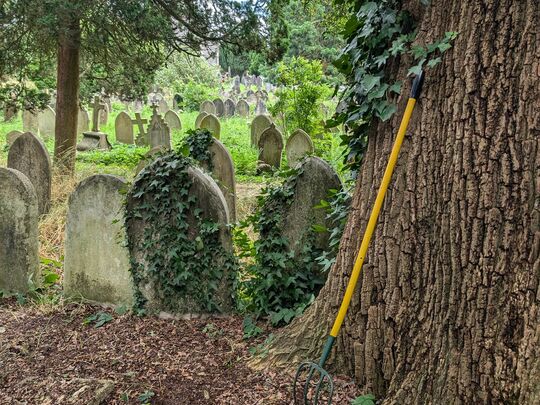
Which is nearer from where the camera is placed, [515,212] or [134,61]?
[515,212]

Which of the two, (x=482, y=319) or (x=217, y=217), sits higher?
(x=217, y=217)

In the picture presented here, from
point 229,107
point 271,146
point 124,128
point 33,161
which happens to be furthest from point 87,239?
point 229,107

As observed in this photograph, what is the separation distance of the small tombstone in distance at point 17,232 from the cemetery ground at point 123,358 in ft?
0.66

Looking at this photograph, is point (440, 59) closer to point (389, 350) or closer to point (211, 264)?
point (389, 350)

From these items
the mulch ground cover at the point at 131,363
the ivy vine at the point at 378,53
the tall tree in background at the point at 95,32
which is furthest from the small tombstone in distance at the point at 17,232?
the ivy vine at the point at 378,53

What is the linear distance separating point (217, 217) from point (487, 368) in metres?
2.20

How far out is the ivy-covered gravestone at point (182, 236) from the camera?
393 centimetres

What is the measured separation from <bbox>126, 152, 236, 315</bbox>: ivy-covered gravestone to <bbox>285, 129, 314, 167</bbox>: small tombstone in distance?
597 cm

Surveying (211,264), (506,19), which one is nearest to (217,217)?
(211,264)

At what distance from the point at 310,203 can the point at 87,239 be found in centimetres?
192

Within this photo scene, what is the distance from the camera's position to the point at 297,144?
10000 millimetres

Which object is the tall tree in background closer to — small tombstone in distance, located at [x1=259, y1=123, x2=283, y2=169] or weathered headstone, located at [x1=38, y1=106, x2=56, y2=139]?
small tombstone in distance, located at [x1=259, y1=123, x2=283, y2=169]

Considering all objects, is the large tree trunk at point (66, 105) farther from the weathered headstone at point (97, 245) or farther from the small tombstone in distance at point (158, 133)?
the weathered headstone at point (97, 245)

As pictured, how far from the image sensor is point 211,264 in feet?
13.1
